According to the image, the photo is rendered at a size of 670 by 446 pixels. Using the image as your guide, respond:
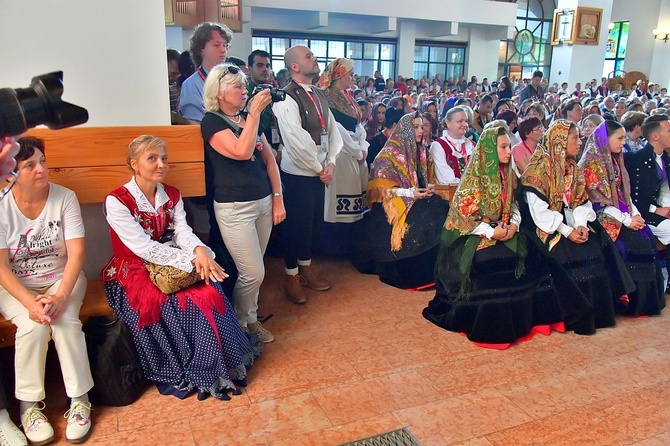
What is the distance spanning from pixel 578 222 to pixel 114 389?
2.48m

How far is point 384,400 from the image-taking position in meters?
2.32

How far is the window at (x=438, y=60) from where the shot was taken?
624 inches

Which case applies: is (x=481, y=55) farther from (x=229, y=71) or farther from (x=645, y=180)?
(x=229, y=71)

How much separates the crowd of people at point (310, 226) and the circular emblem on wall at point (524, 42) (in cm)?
1510

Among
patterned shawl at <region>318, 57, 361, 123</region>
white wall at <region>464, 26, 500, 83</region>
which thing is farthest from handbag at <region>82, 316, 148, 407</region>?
white wall at <region>464, 26, 500, 83</region>

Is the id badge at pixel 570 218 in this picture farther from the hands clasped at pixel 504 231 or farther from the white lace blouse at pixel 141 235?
the white lace blouse at pixel 141 235

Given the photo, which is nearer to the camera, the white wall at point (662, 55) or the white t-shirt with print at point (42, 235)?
the white t-shirt with print at point (42, 235)

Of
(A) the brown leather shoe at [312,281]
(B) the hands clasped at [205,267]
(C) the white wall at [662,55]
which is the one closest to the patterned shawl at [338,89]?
(A) the brown leather shoe at [312,281]

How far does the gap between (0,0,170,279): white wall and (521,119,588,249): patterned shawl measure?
1.96 meters

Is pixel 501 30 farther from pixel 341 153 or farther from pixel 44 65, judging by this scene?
pixel 44 65

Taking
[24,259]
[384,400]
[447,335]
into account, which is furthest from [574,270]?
[24,259]

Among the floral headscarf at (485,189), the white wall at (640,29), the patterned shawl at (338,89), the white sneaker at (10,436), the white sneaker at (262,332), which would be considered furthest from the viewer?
the white wall at (640,29)

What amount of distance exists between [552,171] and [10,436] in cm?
277

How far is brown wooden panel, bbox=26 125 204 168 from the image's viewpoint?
7.80ft
